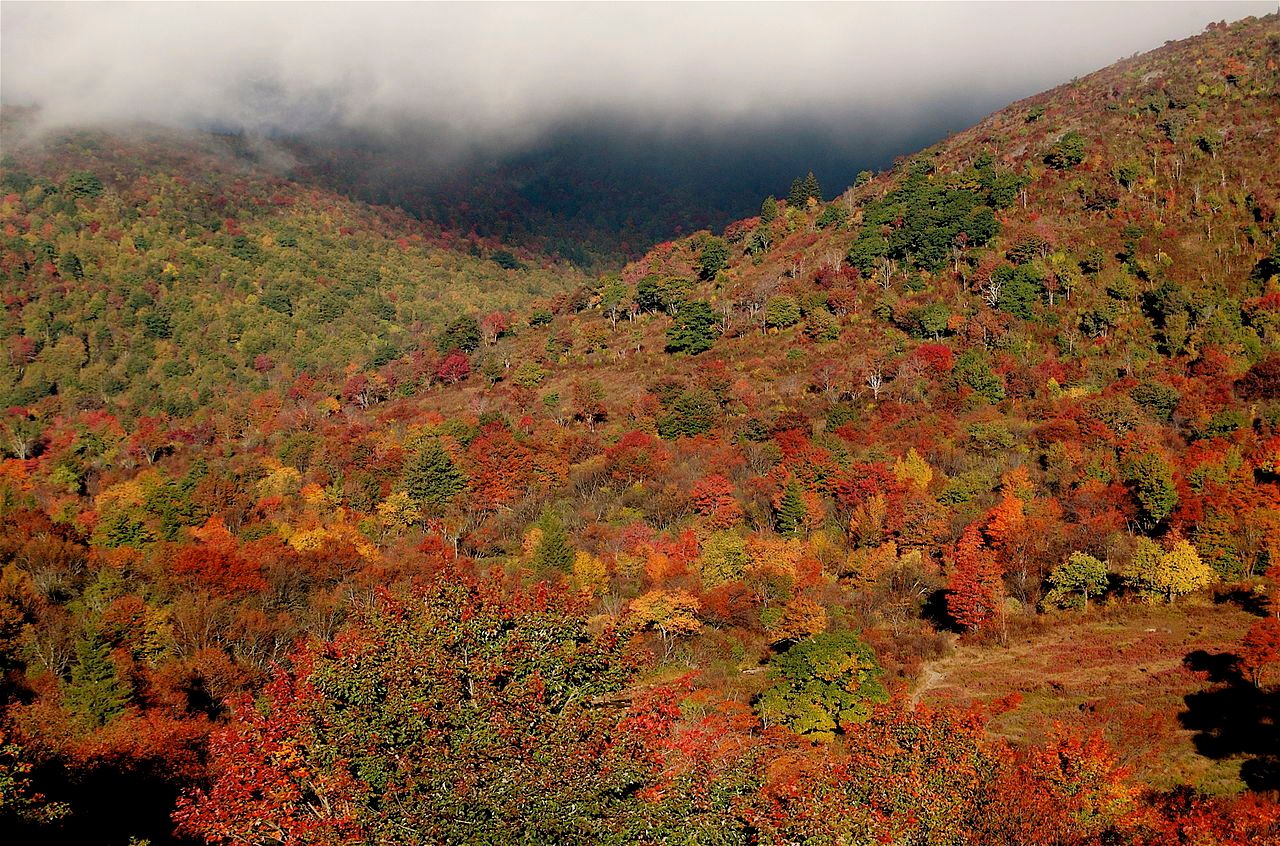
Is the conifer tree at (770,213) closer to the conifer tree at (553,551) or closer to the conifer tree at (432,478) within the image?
the conifer tree at (432,478)

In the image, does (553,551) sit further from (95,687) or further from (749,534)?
(95,687)

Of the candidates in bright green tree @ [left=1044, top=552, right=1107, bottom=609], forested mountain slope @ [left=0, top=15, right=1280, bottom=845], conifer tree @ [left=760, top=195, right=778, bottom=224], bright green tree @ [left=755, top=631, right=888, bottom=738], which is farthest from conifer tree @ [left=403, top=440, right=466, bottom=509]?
conifer tree @ [left=760, top=195, right=778, bottom=224]

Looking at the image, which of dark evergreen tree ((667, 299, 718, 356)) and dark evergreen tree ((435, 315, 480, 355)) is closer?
dark evergreen tree ((667, 299, 718, 356))

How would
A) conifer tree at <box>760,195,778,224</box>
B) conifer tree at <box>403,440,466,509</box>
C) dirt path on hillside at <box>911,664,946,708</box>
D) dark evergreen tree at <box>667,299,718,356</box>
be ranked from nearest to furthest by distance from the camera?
dirt path on hillside at <box>911,664,946,708</box>
conifer tree at <box>403,440,466,509</box>
dark evergreen tree at <box>667,299,718,356</box>
conifer tree at <box>760,195,778,224</box>

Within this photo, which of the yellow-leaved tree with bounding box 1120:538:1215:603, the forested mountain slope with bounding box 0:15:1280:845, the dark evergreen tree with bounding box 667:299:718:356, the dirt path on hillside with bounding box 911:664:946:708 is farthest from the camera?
the dark evergreen tree with bounding box 667:299:718:356

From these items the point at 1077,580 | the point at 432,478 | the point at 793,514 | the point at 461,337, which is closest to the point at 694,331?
the point at 461,337

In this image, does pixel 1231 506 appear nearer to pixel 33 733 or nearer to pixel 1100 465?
pixel 1100 465

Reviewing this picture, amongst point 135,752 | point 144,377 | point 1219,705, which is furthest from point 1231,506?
point 144,377

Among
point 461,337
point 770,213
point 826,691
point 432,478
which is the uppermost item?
point 770,213

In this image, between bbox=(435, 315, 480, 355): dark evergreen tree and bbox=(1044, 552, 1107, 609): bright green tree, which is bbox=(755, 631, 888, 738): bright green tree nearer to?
bbox=(1044, 552, 1107, 609): bright green tree
